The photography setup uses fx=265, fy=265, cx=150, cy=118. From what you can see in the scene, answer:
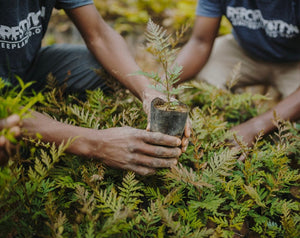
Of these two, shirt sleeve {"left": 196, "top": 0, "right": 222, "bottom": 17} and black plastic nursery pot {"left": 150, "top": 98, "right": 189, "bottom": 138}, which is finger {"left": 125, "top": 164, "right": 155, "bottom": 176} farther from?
shirt sleeve {"left": 196, "top": 0, "right": 222, "bottom": 17}

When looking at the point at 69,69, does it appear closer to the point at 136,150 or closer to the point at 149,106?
the point at 149,106

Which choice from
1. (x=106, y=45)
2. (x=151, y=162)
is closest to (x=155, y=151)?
(x=151, y=162)

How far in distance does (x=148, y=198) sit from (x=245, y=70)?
89.0 inches

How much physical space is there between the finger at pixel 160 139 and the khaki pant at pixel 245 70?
1.79 m

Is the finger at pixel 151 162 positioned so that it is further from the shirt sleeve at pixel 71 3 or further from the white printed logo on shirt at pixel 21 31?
the shirt sleeve at pixel 71 3

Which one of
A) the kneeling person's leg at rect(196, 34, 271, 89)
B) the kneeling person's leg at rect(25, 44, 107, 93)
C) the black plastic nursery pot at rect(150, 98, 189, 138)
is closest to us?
the black plastic nursery pot at rect(150, 98, 189, 138)

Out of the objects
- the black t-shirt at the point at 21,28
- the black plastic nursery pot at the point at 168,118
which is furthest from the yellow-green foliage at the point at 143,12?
the black plastic nursery pot at the point at 168,118

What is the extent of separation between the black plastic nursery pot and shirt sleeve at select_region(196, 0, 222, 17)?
5.51ft

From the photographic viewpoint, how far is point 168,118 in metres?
1.33

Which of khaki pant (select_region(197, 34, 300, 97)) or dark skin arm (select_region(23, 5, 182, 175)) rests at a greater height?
dark skin arm (select_region(23, 5, 182, 175))

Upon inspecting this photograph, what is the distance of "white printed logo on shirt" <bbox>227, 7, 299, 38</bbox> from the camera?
2.46 metres

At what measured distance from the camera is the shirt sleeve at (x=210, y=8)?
2.64 metres

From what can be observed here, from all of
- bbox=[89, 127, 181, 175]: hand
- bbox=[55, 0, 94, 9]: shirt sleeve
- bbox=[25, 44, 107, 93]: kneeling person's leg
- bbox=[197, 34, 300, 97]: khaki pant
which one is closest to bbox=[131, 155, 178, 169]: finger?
bbox=[89, 127, 181, 175]: hand

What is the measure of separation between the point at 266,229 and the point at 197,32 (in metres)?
2.02
